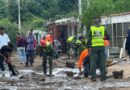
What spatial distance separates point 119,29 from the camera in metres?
34.6

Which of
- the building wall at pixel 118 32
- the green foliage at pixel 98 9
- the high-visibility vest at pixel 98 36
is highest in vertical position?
the high-visibility vest at pixel 98 36

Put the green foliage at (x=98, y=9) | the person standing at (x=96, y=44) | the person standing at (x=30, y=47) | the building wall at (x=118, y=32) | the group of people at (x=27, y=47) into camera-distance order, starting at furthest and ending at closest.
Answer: the green foliage at (x=98, y=9), the building wall at (x=118, y=32), the person standing at (x=30, y=47), the group of people at (x=27, y=47), the person standing at (x=96, y=44)

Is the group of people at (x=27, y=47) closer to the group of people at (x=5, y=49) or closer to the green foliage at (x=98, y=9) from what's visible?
the group of people at (x=5, y=49)

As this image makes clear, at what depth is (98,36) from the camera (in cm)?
1503

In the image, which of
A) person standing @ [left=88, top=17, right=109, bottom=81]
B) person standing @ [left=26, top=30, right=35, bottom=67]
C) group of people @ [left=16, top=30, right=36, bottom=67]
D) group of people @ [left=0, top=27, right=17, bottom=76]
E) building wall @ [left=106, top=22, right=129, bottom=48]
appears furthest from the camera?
building wall @ [left=106, top=22, right=129, bottom=48]

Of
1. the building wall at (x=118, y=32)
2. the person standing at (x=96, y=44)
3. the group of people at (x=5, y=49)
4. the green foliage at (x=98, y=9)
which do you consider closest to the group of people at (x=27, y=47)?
the group of people at (x=5, y=49)

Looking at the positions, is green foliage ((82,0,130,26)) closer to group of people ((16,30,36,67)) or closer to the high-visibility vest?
group of people ((16,30,36,67))

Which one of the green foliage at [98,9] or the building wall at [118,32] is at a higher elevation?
the green foliage at [98,9]

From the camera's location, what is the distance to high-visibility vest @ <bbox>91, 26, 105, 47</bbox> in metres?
15.0

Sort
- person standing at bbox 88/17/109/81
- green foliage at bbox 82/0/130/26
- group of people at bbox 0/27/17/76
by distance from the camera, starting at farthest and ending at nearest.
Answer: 1. green foliage at bbox 82/0/130/26
2. group of people at bbox 0/27/17/76
3. person standing at bbox 88/17/109/81

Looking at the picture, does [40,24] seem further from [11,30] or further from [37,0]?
[11,30]

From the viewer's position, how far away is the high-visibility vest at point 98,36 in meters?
15.0

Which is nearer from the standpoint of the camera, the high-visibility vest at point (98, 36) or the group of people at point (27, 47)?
the high-visibility vest at point (98, 36)

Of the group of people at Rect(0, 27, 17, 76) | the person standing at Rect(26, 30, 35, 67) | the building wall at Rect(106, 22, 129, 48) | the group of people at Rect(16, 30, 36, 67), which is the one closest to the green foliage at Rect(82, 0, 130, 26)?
the building wall at Rect(106, 22, 129, 48)
